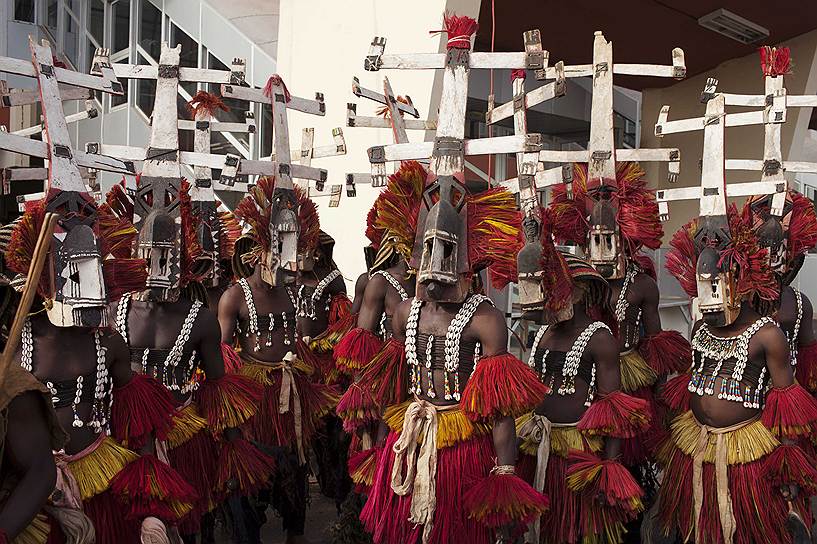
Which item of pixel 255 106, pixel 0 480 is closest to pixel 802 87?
pixel 255 106

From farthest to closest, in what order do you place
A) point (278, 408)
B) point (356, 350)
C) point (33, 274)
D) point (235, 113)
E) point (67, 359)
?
point (235, 113) → point (278, 408) → point (356, 350) → point (67, 359) → point (33, 274)

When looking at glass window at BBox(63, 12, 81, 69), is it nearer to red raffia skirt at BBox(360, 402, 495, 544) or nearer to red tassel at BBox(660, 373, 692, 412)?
red tassel at BBox(660, 373, 692, 412)

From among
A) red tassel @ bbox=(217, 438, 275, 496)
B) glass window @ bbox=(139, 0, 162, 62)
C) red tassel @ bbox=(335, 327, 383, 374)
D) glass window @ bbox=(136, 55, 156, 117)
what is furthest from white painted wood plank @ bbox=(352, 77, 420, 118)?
glass window @ bbox=(136, 55, 156, 117)

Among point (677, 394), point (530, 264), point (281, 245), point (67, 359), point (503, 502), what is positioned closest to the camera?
point (67, 359)

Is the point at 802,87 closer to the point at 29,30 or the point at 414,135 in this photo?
the point at 414,135

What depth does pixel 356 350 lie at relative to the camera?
4.82 metres

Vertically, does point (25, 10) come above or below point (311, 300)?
above

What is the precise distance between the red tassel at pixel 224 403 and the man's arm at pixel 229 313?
2.77ft

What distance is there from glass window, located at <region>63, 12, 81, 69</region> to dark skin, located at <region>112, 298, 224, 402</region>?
12078 mm

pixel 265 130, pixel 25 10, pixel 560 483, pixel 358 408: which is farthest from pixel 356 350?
pixel 25 10

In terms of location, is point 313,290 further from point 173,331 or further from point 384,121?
point 173,331

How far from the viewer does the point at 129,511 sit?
3469mm

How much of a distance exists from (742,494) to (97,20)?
1332 centimetres

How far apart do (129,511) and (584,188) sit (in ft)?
11.2
